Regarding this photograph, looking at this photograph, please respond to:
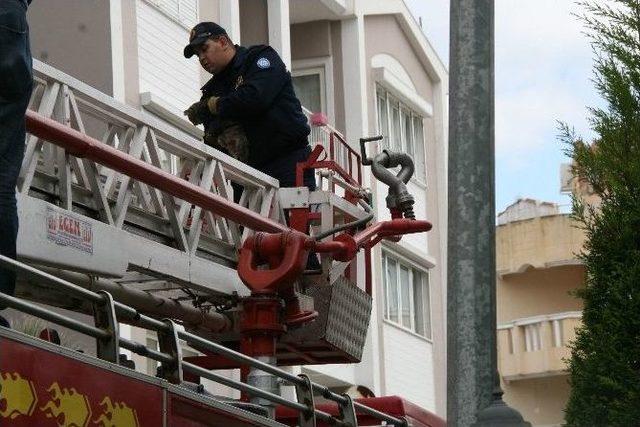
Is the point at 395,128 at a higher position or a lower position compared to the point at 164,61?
higher

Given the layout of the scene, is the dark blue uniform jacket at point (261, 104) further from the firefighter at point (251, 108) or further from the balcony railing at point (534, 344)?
the balcony railing at point (534, 344)

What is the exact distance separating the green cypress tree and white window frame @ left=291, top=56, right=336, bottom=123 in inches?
481

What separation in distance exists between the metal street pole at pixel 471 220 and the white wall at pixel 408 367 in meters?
17.7

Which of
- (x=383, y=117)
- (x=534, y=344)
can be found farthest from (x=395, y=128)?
(x=534, y=344)

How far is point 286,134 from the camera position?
9531 mm

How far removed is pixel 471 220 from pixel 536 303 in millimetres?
32620

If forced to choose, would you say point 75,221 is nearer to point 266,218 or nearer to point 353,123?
point 266,218

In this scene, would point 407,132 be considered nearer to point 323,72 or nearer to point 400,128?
point 400,128

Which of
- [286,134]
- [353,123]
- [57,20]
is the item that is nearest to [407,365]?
[353,123]

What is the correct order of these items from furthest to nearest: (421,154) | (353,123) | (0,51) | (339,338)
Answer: (421,154) < (353,123) < (339,338) < (0,51)

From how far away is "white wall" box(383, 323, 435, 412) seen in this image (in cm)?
2608

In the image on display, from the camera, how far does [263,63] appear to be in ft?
30.9

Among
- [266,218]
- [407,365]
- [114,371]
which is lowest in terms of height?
[114,371]

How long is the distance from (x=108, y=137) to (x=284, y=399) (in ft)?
6.86
